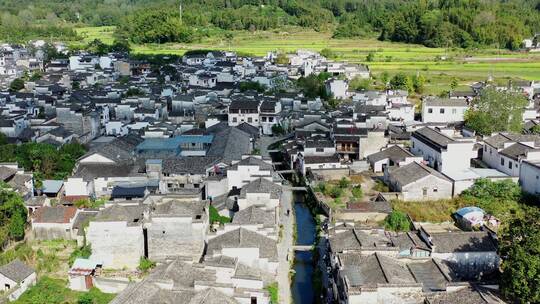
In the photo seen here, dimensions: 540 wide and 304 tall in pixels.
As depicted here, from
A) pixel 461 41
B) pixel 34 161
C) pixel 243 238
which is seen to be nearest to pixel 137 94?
pixel 34 161

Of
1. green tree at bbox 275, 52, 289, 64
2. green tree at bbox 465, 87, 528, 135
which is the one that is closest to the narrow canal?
green tree at bbox 465, 87, 528, 135


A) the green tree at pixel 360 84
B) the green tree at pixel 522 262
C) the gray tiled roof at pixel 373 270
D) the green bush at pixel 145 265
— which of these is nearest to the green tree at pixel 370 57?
the green tree at pixel 360 84

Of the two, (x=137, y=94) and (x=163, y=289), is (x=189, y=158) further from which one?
(x=137, y=94)

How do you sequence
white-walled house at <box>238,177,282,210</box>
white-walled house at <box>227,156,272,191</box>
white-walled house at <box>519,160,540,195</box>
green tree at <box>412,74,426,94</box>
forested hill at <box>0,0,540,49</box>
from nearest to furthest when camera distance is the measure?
white-walled house at <box>238,177,282,210</box>
white-walled house at <box>519,160,540,195</box>
white-walled house at <box>227,156,272,191</box>
green tree at <box>412,74,426,94</box>
forested hill at <box>0,0,540,49</box>

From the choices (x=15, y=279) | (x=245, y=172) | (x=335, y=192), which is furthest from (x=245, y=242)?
(x=335, y=192)

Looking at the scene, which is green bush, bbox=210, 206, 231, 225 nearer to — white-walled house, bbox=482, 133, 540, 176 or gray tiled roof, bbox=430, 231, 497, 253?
gray tiled roof, bbox=430, 231, 497, 253

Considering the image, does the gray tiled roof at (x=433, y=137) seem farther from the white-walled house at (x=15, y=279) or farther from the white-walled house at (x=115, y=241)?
the white-walled house at (x=15, y=279)
